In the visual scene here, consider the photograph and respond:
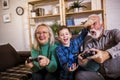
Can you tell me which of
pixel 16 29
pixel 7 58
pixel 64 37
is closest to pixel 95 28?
pixel 64 37

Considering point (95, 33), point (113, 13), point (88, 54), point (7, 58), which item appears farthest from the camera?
point (113, 13)

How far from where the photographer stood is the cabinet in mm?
3219

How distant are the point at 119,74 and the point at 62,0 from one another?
7.17 feet

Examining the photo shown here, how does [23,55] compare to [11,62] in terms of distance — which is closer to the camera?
[11,62]

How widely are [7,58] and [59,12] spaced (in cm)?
146

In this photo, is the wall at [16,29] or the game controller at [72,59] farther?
the wall at [16,29]

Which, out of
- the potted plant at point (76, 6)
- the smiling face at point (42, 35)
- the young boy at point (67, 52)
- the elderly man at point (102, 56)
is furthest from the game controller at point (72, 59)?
the potted plant at point (76, 6)

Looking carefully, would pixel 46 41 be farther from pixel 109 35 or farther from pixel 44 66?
pixel 109 35

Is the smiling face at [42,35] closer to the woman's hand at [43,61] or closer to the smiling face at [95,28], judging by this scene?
the woman's hand at [43,61]

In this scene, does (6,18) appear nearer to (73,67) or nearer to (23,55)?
(23,55)

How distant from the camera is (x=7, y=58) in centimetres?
259

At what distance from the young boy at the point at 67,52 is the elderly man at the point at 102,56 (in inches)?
3.8

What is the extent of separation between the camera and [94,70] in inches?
60.3

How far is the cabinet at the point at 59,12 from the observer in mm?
3219
